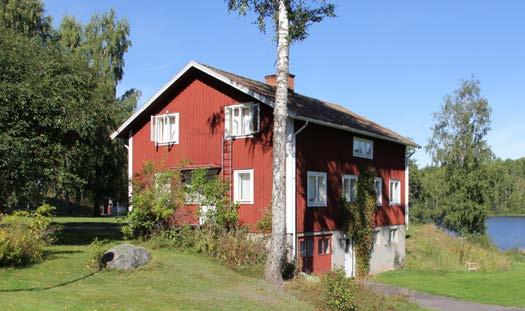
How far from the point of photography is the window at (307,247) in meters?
23.7

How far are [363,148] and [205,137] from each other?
27.9 ft

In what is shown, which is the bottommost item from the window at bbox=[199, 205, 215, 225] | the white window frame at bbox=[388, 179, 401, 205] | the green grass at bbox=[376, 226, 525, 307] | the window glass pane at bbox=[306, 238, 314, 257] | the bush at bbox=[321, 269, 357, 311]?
the green grass at bbox=[376, 226, 525, 307]

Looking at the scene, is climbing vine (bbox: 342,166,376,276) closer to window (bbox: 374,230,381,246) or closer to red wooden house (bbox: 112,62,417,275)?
red wooden house (bbox: 112,62,417,275)

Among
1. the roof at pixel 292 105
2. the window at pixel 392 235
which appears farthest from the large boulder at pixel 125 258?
the window at pixel 392 235

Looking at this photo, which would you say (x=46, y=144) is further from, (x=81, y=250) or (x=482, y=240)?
(x=482, y=240)

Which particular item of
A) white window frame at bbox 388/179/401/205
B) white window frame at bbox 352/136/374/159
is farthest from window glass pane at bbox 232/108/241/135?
white window frame at bbox 388/179/401/205

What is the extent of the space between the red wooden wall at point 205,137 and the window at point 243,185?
0.24 meters

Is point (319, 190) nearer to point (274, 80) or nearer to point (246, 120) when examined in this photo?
point (246, 120)

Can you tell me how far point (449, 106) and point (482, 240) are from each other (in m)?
12.3

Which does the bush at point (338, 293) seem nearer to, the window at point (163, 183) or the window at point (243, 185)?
the window at point (243, 185)

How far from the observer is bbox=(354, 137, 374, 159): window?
28405 millimetres

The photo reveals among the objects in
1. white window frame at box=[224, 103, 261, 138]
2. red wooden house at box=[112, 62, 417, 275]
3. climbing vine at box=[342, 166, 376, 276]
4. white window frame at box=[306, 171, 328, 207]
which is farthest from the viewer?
climbing vine at box=[342, 166, 376, 276]

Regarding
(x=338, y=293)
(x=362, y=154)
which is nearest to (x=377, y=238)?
(x=362, y=154)

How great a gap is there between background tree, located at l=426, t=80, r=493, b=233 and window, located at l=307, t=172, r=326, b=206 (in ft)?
94.0
